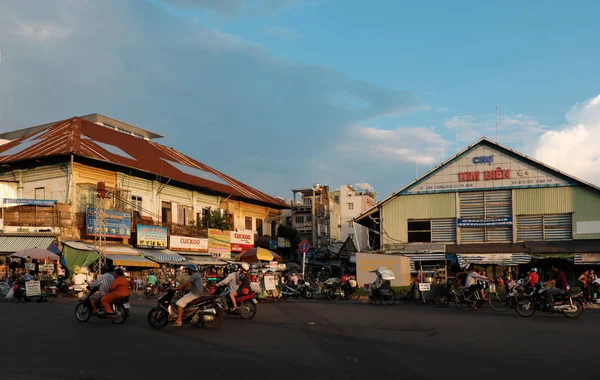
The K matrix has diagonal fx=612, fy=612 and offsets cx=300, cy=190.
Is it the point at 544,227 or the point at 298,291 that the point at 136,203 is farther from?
the point at 544,227

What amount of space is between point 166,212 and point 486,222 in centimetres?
2091

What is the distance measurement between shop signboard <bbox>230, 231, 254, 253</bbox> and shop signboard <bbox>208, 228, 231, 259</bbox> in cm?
67

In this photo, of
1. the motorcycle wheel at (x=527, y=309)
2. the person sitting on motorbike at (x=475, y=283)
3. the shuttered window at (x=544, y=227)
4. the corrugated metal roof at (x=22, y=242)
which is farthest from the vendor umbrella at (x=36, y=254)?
the shuttered window at (x=544, y=227)

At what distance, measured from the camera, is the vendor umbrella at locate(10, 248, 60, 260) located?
2870 cm

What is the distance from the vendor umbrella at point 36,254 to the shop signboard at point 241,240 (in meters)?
17.5

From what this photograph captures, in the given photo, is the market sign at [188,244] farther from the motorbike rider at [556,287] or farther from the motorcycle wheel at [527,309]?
the motorbike rider at [556,287]

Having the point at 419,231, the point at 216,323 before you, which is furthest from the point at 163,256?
the point at 216,323

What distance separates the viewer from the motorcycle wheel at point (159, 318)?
1419 centimetres

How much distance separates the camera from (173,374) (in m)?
8.43

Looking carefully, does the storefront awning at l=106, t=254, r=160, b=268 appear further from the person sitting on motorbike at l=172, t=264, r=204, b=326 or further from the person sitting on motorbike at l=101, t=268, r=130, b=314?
the person sitting on motorbike at l=172, t=264, r=204, b=326

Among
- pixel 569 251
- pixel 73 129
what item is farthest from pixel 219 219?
pixel 569 251

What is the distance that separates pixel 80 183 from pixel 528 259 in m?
25.2

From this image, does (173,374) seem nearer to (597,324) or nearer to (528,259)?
(597,324)

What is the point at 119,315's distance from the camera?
1530 centimetres
